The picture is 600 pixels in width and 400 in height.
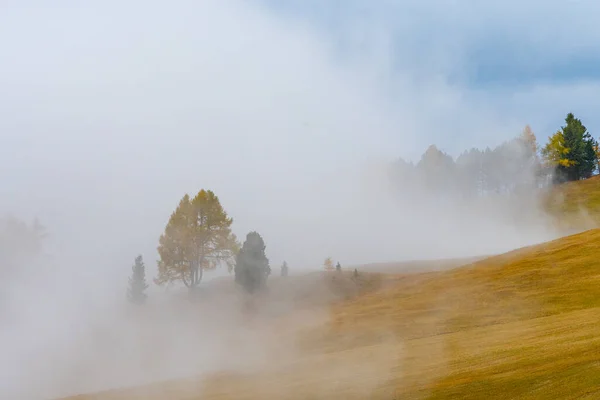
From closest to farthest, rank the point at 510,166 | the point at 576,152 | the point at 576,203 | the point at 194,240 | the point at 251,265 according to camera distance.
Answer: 1. the point at 251,265
2. the point at 194,240
3. the point at 576,203
4. the point at 576,152
5. the point at 510,166

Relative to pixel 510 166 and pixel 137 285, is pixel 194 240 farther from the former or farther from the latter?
pixel 510 166

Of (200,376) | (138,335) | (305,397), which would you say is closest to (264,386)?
(305,397)

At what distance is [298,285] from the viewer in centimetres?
8869

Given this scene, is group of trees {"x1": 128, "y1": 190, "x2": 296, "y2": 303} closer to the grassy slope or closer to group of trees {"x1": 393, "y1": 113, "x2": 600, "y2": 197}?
the grassy slope

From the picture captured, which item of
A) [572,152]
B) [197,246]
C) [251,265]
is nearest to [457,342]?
[251,265]

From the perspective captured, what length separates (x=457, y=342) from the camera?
39.7m

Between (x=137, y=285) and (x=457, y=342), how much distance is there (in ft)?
192

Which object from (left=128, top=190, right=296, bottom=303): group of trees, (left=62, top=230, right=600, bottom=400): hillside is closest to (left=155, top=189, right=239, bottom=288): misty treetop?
(left=128, top=190, right=296, bottom=303): group of trees

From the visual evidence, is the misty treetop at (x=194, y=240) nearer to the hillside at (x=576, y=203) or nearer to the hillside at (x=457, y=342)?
the hillside at (x=457, y=342)

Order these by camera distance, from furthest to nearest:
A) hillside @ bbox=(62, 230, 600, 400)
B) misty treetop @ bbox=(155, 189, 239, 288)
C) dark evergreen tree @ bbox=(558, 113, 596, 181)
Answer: dark evergreen tree @ bbox=(558, 113, 596, 181) < misty treetop @ bbox=(155, 189, 239, 288) < hillside @ bbox=(62, 230, 600, 400)

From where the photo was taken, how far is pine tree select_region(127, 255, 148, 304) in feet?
272

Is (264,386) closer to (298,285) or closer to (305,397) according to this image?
(305,397)

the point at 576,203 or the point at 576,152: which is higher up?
the point at 576,152

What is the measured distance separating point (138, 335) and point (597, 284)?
5884 cm
